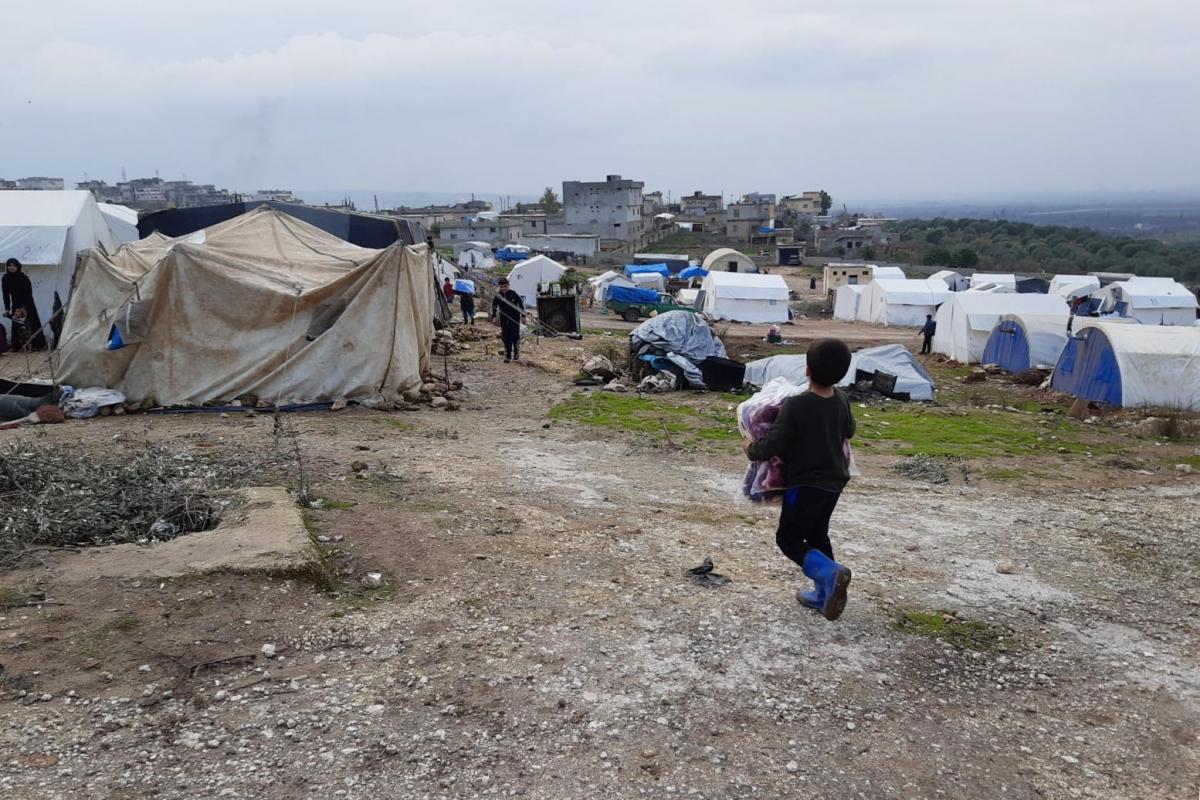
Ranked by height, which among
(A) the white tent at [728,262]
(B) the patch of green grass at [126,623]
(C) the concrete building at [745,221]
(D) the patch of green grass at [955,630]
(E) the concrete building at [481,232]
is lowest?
(D) the patch of green grass at [955,630]

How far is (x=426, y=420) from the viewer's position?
10727 millimetres

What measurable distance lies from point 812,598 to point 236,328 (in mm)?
8821

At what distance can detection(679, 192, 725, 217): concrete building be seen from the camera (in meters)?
117

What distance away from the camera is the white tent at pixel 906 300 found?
3878 cm

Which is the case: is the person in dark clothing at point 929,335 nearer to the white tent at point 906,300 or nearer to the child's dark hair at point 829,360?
the white tent at point 906,300

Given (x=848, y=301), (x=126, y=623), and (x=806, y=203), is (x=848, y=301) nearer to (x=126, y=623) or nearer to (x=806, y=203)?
(x=126, y=623)

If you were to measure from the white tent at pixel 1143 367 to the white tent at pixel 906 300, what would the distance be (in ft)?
72.2

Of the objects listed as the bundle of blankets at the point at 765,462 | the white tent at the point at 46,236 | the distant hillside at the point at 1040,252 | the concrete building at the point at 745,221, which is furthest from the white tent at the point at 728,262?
the bundle of blankets at the point at 765,462

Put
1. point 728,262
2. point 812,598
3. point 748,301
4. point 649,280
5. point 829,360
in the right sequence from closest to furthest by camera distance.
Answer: point 829,360, point 812,598, point 748,301, point 649,280, point 728,262

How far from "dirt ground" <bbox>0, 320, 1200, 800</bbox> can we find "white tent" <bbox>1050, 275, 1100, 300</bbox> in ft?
130

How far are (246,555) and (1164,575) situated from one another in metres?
6.02

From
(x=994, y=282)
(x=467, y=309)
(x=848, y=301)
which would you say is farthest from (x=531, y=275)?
(x=994, y=282)

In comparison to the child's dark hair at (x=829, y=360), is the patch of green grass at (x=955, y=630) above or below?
below

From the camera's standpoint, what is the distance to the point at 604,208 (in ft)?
292
